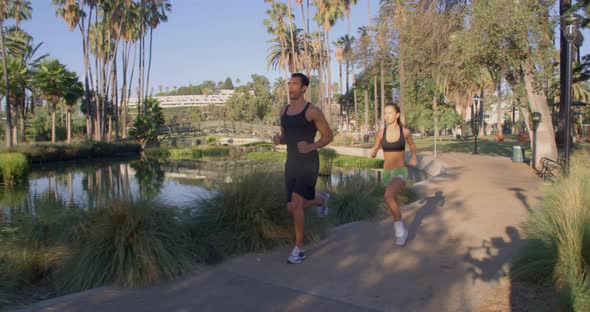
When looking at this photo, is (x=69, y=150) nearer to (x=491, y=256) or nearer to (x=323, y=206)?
(x=323, y=206)

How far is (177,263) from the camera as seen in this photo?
15.4 feet

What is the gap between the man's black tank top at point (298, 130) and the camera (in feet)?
17.0

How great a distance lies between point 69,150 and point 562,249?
34323 mm

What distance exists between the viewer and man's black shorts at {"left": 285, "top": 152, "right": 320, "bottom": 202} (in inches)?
205

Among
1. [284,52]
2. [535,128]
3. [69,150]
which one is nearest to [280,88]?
[284,52]

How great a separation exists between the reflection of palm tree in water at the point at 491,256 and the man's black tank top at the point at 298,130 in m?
2.06

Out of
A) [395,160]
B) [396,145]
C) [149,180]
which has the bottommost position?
[149,180]

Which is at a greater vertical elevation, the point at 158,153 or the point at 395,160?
the point at 395,160

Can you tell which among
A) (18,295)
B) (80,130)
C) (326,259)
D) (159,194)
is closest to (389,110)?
(326,259)

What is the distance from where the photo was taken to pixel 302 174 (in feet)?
17.1

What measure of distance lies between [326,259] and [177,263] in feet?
5.26

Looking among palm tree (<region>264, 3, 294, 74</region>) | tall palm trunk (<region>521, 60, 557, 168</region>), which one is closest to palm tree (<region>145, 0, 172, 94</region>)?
palm tree (<region>264, 3, 294, 74</region>)

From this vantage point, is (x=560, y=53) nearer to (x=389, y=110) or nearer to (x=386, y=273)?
(x=389, y=110)

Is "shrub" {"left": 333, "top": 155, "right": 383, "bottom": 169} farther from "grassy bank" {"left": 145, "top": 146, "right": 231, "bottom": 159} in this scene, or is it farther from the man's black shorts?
the man's black shorts
